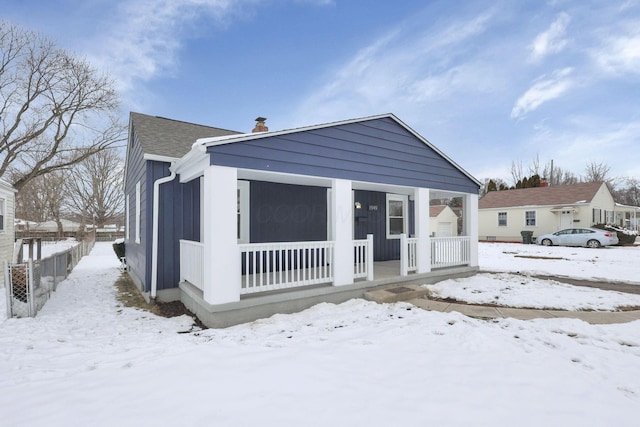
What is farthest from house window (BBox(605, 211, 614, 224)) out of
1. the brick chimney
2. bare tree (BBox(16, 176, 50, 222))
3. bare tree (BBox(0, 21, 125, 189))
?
bare tree (BBox(16, 176, 50, 222))

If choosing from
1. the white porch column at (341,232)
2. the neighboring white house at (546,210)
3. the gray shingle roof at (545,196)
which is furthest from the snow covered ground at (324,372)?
the gray shingle roof at (545,196)

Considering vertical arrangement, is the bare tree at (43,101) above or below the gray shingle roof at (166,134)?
above

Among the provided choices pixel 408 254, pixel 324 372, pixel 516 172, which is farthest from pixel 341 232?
pixel 516 172

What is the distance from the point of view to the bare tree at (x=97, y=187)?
1133 inches

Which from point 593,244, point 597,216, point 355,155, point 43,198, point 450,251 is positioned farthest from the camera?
point 43,198

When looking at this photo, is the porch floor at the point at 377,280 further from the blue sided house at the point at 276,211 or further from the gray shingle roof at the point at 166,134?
the gray shingle roof at the point at 166,134

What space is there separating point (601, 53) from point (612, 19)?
8.15 feet

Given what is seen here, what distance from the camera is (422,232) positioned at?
6992 mm

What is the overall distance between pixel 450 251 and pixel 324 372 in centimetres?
600

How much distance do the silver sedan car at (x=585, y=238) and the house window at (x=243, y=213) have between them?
19.6 meters

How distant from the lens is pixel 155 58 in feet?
43.8

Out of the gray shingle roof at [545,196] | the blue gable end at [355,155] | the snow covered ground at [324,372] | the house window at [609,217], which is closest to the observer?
the snow covered ground at [324,372]

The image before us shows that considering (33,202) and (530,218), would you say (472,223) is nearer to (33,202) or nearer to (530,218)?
(530,218)

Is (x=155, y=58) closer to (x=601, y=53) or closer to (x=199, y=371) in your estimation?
(x=199, y=371)
